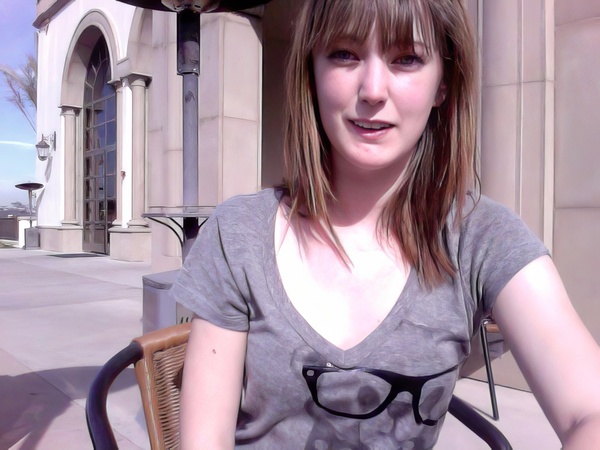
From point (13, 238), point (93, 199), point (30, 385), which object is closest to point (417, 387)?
point (30, 385)

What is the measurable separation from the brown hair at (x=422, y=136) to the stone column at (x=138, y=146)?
1021 cm

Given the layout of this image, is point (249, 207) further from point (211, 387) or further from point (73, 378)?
point (73, 378)

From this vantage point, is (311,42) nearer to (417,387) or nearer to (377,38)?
(377,38)

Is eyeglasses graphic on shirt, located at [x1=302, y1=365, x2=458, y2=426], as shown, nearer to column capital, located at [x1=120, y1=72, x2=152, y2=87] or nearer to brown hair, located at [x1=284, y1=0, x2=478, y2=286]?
brown hair, located at [x1=284, y1=0, x2=478, y2=286]

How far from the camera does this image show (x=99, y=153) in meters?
13.3

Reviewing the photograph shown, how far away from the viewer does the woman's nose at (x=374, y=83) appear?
1.09 metres

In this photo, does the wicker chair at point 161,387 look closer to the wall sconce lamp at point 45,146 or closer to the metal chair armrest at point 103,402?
the metal chair armrest at point 103,402

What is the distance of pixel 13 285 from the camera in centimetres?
774

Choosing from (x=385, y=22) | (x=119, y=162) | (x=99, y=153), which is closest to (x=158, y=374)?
(x=385, y=22)

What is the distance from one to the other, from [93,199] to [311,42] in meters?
13.6

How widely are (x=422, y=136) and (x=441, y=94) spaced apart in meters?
0.11

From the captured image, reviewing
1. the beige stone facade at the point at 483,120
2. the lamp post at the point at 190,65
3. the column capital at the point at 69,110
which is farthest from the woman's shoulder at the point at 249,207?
the column capital at the point at 69,110

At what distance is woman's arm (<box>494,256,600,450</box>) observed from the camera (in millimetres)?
934

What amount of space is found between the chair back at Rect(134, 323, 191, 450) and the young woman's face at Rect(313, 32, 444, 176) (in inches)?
31.7
